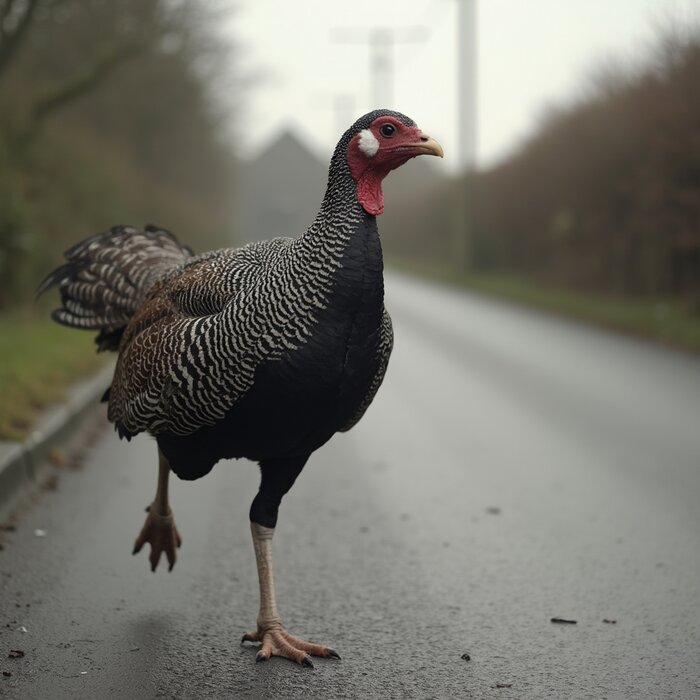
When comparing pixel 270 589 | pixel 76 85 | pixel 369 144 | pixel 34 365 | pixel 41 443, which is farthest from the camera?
pixel 76 85

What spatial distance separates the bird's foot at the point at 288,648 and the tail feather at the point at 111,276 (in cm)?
168

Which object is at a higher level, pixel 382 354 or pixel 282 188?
pixel 282 188

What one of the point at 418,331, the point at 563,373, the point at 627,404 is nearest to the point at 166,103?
the point at 418,331

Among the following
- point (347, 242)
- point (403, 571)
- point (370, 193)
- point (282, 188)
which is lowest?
point (403, 571)

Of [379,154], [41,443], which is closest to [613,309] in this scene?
[41,443]

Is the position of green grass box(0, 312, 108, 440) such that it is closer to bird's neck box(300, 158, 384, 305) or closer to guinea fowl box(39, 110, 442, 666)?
guinea fowl box(39, 110, 442, 666)

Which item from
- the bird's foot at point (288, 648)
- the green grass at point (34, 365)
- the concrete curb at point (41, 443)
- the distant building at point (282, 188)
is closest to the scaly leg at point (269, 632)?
the bird's foot at point (288, 648)

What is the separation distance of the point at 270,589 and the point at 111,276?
179 cm

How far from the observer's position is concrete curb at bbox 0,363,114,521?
21.0ft

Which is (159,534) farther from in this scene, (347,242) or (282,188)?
(282,188)

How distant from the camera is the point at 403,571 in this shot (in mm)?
5375

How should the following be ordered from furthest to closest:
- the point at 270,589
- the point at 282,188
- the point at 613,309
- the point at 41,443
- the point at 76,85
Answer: the point at 282,188
the point at 613,309
the point at 76,85
the point at 41,443
the point at 270,589

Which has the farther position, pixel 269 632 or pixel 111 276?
pixel 111 276

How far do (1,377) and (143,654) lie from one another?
16.6ft
